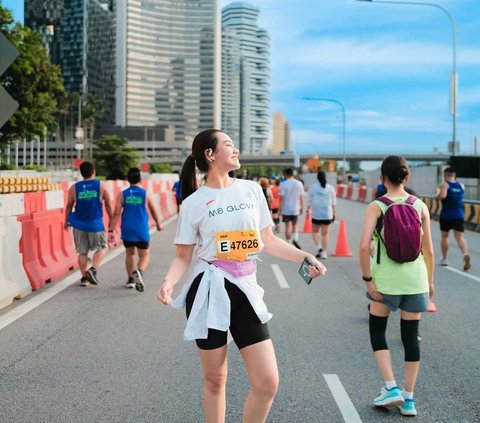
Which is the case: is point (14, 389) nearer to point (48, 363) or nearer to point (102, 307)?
point (48, 363)

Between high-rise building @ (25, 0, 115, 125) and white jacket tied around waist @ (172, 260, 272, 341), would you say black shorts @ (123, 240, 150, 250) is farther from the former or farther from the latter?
high-rise building @ (25, 0, 115, 125)

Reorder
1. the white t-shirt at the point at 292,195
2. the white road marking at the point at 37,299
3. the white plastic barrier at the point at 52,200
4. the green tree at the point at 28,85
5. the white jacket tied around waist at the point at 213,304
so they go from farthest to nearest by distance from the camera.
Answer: the green tree at the point at 28,85, the white t-shirt at the point at 292,195, the white plastic barrier at the point at 52,200, the white road marking at the point at 37,299, the white jacket tied around waist at the point at 213,304

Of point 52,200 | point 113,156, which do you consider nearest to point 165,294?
point 52,200

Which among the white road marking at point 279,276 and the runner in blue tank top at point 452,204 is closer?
the white road marking at point 279,276

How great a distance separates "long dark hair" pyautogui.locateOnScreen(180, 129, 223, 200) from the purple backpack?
141 cm

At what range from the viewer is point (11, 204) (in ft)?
41.1

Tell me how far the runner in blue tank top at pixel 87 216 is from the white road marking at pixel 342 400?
5253 mm

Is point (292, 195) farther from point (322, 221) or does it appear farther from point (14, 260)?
point (14, 260)

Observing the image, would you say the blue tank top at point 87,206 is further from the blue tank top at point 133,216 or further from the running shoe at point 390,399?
the running shoe at point 390,399

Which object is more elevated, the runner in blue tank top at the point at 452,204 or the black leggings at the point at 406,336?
the runner in blue tank top at the point at 452,204

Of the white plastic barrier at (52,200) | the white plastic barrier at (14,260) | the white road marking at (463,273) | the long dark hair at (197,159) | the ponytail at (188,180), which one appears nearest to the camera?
the long dark hair at (197,159)

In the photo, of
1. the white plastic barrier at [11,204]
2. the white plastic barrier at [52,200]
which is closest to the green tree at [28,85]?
the white plastic barrier at [52,200]

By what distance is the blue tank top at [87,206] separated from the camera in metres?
9.14

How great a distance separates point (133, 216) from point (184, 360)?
4102 mm
